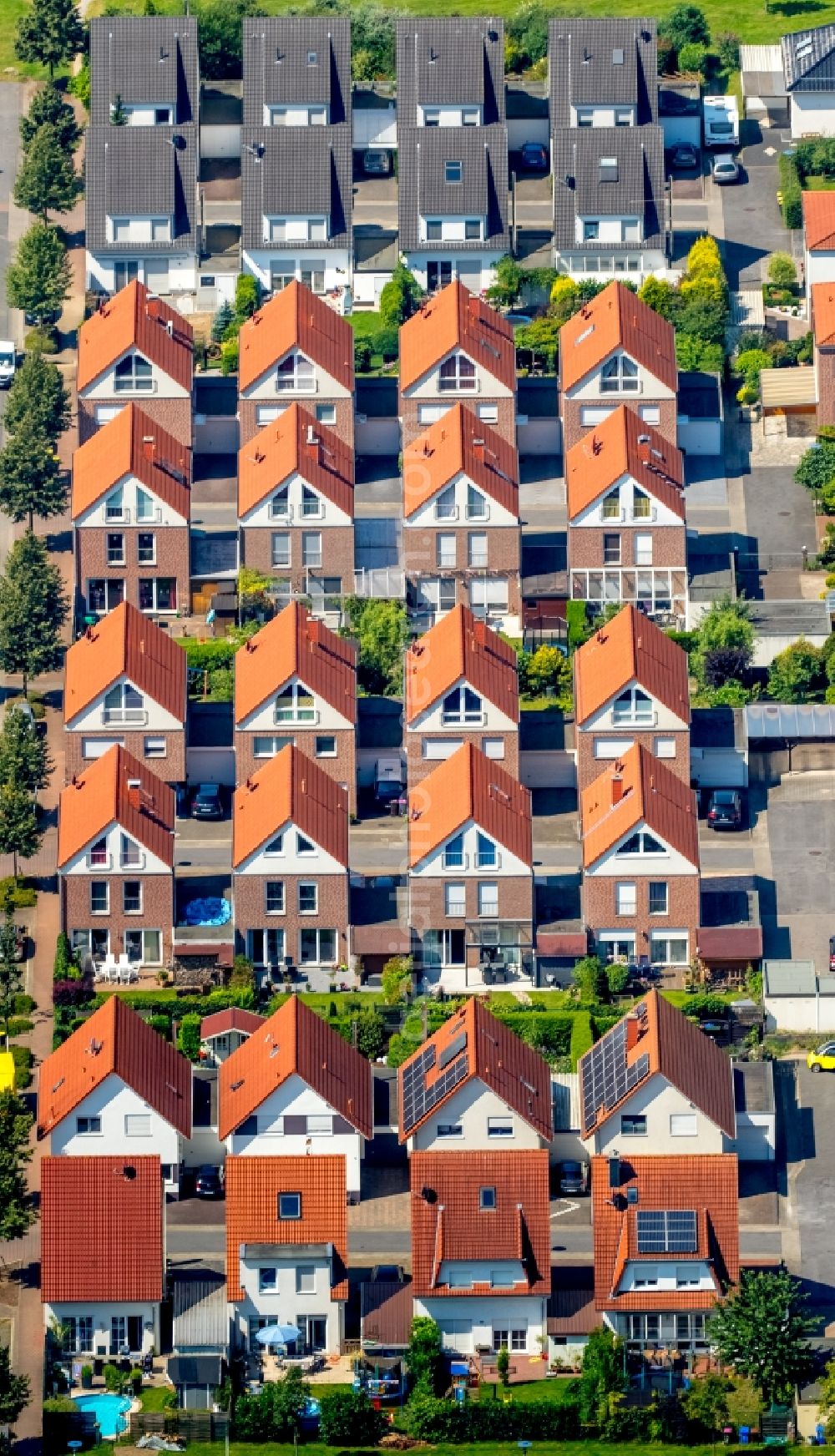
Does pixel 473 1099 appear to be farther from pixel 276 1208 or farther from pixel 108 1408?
pixel 108 1408

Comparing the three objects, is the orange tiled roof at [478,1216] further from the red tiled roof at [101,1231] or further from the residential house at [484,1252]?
the red tiled roof at [101,1231]

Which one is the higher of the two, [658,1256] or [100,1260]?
[100,1260]

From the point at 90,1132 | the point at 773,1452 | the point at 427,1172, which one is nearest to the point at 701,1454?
the point at 773,1452

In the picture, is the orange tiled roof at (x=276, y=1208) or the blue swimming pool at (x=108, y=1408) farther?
the orange tiled roof at (x=276, y=1208)

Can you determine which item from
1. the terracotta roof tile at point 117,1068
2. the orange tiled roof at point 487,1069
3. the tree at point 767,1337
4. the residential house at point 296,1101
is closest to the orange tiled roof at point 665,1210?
the tree at point 767,1337

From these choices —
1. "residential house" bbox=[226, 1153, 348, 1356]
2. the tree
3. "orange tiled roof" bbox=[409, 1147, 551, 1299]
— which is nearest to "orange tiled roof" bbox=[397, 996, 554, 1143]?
"orange tiled roof" bbox=[409, 1147, 551, 1299]

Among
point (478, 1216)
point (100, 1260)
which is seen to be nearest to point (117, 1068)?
point (100, 1260)
